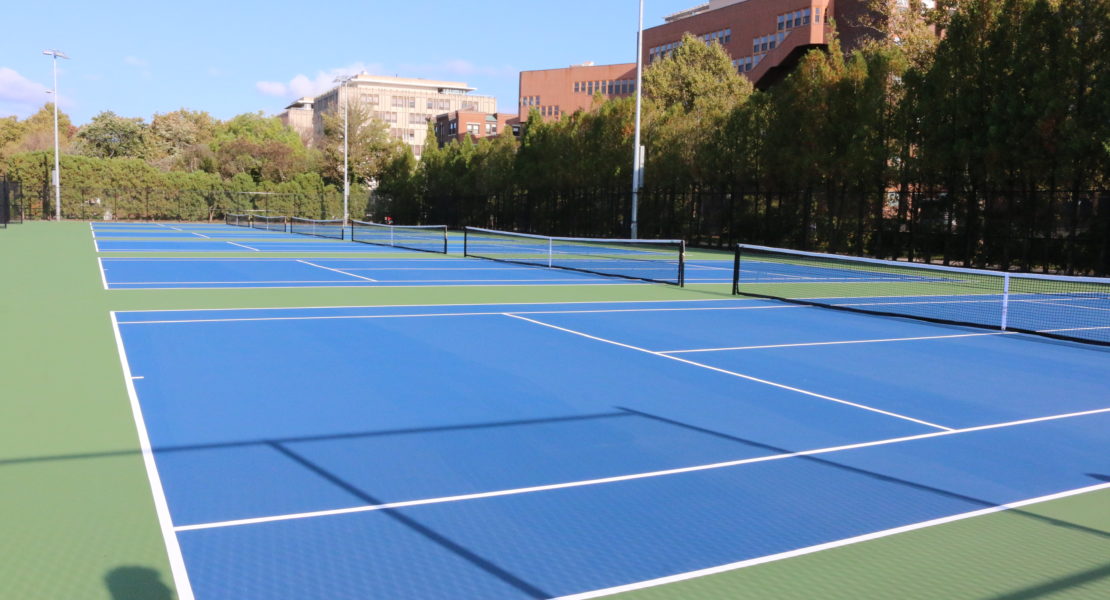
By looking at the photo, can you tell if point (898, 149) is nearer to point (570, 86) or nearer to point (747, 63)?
point (747, 63)

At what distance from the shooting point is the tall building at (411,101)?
169m

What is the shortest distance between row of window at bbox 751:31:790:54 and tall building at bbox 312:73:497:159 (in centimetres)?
9319

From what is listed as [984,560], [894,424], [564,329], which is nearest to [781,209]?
[564,329]

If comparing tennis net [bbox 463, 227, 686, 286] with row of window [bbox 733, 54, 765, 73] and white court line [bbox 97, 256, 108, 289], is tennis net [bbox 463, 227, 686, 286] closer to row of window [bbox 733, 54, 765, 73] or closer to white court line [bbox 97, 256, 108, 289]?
white court line [bbox 97, 256, 108, 289]

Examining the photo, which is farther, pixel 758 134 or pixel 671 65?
pixel 671 65

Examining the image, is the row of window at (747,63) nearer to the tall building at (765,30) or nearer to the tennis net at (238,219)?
the tall building at (765,30)

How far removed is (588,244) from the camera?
39.0m

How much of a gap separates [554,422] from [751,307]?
31.6 ft

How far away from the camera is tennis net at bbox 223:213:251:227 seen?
60025mm

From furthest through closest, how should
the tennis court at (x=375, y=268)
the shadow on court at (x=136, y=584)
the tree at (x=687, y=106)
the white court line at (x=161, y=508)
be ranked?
the tree at (x=687, y=106), the tennis court at (x=375, y=268), the white court line at (x=161, y=508), the shadow on court at (x=136, y=584)

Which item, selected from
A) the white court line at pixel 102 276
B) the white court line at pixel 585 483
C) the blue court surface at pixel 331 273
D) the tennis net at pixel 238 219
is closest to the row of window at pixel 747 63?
the tennis net at pixel 238 219

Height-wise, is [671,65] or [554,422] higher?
[671,65]

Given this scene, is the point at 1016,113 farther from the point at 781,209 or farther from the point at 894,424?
the point at 894,424

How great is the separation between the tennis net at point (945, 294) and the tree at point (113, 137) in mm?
86416
